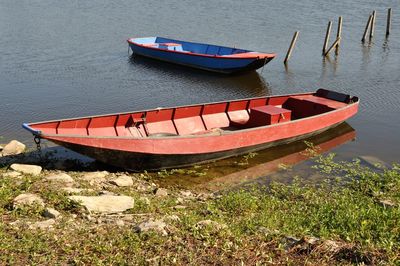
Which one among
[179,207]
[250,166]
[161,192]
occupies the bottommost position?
[250,166]

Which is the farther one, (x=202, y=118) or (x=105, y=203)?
(x=202, y=118)

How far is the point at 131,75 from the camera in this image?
24.5 m

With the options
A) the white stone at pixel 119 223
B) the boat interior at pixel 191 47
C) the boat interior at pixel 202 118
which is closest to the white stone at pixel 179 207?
the white stone at pixel 119 223

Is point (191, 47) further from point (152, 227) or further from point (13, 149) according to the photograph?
point (152, 227)

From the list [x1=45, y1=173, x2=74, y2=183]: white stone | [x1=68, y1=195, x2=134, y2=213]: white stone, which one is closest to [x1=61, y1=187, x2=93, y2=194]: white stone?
[x1=68, y1=195, x2=134, y2=213]: white stone

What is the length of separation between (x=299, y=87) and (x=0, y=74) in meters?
15.3

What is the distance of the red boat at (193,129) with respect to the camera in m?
11.9

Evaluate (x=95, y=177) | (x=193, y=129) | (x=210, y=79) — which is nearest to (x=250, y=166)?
(x=193, y=129)

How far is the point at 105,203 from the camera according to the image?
8.94 m

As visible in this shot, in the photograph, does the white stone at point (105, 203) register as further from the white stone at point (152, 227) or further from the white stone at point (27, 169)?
the white stone at point (27, 169)

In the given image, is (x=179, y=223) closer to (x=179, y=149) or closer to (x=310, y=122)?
(x=179, y=149)

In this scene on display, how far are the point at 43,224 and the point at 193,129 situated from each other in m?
7.97

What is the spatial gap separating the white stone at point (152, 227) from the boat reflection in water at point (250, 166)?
14.6ft

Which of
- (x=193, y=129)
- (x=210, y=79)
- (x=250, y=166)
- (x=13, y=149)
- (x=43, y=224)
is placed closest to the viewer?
(x=43, y=224)
